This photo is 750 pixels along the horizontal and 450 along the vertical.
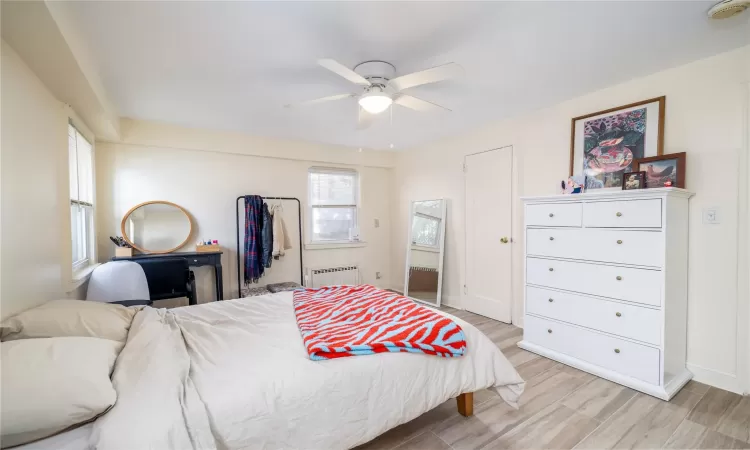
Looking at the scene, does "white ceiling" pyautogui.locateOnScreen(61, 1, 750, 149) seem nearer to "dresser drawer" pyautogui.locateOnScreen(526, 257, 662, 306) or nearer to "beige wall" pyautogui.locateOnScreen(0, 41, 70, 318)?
"beige wall" pyautogui.locateOnScreen(0, 41, 70, 318)

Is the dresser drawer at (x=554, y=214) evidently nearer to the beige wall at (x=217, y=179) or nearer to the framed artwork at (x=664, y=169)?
the framed artwork at (x=664, y=169)

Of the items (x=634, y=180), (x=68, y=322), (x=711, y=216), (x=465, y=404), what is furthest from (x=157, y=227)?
(x=711, y=216)

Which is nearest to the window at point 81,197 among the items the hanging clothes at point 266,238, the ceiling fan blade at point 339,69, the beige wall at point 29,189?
the beige wall at point 29,189

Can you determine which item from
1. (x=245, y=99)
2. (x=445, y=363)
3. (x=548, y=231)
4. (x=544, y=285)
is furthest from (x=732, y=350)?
(x=245, y=99)

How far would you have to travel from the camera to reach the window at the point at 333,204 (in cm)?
458

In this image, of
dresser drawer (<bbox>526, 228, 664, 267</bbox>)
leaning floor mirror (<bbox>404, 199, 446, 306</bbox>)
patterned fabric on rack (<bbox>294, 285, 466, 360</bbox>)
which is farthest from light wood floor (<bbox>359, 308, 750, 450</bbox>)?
leaning floor mirror (<bbox>404, 199, 446, 306</bbox>)

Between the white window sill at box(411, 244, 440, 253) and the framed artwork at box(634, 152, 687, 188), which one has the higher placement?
the framed artwork at box(634, 152, 687, 188)

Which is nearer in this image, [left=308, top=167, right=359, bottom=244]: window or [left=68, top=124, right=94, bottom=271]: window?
[left=68, top=124, right=94, bottom=271]: window

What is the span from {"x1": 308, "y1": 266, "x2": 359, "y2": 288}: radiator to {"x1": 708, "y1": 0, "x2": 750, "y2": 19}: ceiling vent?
4.17 metres

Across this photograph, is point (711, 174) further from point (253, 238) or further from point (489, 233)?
point (253, 238)

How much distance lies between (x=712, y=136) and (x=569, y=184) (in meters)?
0.90

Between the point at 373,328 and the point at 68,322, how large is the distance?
Answer: 57.1 inches

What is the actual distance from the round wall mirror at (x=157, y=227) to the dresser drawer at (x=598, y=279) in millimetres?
3756

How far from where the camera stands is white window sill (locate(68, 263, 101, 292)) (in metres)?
2.29
